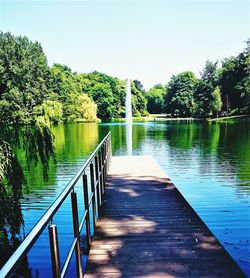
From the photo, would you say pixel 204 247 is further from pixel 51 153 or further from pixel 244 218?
pixel 244 218

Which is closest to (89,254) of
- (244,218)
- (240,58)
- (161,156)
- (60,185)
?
(244,218)

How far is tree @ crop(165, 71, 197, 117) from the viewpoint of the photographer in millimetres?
66062

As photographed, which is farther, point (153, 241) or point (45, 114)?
point (45, 114)

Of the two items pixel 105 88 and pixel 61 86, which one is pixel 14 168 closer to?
pixel 61 86

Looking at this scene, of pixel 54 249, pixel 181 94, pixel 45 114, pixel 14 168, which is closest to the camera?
pixel 54 249

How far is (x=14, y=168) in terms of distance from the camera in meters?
3.65

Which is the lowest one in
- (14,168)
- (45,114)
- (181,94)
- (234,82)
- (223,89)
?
(14,168)

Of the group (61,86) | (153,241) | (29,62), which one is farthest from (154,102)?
(153,241)

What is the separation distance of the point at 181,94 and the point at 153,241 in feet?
216

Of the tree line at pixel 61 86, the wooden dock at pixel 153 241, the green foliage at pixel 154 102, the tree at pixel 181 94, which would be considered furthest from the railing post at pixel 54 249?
the green foliage at pixel 154 102

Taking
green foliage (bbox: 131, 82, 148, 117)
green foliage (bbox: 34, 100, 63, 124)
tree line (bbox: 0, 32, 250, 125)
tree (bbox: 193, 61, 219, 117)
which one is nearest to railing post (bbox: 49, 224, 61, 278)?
green foliage (bbox: 34, 100, 63, 124)

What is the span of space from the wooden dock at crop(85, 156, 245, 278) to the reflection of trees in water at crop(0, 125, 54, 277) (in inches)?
48.6

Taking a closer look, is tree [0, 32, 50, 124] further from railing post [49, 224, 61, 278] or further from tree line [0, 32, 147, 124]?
railing post [49, 224, 61, 278]

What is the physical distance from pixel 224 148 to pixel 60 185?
38.0 ft
